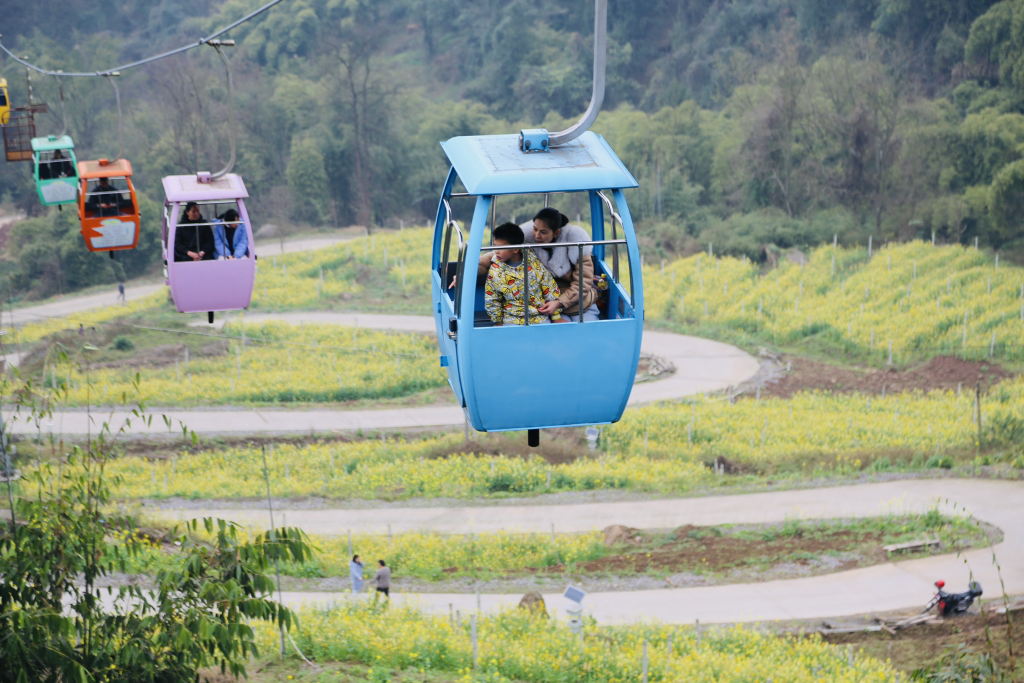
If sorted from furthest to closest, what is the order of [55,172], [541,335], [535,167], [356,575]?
1. [55,172]
2. [356,575]
3. [541,335]
4. [535,167]

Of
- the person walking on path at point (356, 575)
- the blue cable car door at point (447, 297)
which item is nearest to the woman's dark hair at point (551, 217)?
the blue cable car door at point (447, 297)

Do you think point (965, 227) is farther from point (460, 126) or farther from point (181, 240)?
point (181, 240)

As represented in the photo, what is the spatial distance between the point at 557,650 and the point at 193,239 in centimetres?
802

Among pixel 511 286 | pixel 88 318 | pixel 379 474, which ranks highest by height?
pixel 511 286

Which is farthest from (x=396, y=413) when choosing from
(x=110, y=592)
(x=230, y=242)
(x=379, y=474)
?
(x=110, y=592)

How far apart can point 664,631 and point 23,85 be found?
236 feet

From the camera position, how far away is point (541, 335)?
688cm

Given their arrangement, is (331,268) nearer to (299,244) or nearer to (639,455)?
(299,244)

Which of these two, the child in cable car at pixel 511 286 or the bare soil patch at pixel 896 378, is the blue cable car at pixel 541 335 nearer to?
the child in cable car at pixel 511 286

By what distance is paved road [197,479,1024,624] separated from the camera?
57.1ft

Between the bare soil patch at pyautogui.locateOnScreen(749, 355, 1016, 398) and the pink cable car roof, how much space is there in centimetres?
2232

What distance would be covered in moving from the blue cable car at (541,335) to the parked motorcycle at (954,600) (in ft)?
40.1

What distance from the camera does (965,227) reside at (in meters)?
43.9

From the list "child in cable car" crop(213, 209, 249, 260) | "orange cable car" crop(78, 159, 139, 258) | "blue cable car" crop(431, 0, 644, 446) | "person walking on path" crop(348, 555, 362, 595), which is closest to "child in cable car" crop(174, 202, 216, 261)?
"child in cable car" crop(213, 209, 249, 260)
